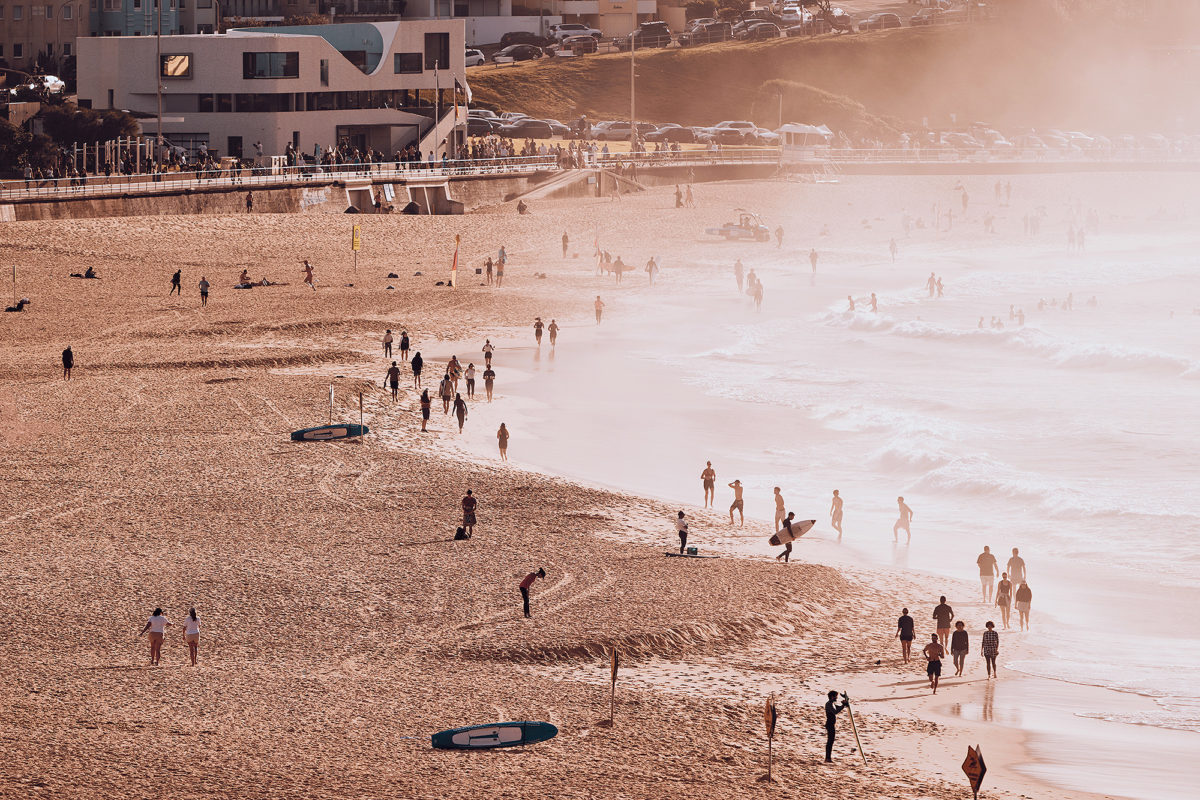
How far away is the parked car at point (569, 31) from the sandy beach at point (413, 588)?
2611 inches

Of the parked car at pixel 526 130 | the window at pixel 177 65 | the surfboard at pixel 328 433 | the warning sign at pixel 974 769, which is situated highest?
the window at pixel 177 65

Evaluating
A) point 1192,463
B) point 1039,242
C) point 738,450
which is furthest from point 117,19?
point 1192,463

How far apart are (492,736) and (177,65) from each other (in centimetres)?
5214

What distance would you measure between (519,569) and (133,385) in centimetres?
1465

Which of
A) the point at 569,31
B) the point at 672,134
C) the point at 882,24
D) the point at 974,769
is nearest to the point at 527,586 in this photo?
the point at 974,769

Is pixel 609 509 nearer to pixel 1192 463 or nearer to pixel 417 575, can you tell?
pixel 417 575

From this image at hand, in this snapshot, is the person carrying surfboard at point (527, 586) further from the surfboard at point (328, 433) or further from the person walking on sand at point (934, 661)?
the surfboard at point (328, 433)

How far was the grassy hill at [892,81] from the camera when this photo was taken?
9375cm

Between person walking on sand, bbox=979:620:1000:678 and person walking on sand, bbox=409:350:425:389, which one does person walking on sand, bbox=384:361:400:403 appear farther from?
person walking on sand, bbox=979:620:1000:678

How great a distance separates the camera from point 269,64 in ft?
202

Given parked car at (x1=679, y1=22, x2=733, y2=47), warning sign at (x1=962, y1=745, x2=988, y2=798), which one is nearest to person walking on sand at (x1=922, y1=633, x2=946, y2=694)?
Result: warning sign at (x1=962, y1=745, x2=988, y2=798)

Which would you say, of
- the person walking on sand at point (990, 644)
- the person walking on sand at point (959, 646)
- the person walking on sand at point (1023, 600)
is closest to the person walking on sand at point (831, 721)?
the person walking on sand at point (959, 646)

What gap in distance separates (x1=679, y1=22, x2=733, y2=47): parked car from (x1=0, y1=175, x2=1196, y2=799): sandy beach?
69114 millimetres

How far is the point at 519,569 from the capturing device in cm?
2108
